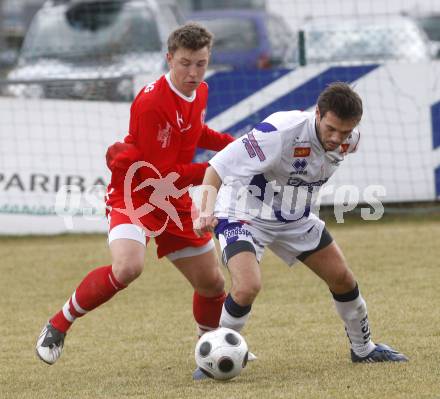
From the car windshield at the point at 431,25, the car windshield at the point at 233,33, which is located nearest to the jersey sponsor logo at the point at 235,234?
the car windshield at the point at 233,33

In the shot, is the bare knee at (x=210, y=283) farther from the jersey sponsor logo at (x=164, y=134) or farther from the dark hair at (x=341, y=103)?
the dark hair at (x=341, y=103)

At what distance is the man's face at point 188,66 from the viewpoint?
5906mm

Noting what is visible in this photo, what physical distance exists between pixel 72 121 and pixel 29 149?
0.48m

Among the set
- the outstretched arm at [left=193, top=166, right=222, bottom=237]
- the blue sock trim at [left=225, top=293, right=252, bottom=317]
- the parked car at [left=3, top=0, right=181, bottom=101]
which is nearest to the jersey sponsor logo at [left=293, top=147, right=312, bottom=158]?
the outstretched arm at [left=193, top=166, right=222, bottom=237]

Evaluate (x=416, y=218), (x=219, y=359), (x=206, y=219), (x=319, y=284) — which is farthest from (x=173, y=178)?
(x=416, y=218)

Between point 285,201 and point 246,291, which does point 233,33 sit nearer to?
point 285,201

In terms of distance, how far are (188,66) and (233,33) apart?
33.7ft

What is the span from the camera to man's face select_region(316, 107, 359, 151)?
530cm

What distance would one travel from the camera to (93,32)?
13.9 metres

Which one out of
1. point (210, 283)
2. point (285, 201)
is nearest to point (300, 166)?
point (285, 201)

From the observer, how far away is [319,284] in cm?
841

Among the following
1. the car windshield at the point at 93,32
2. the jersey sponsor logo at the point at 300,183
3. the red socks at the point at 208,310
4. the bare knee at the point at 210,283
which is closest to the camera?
the jersey sponsor logo at the point at 300,183

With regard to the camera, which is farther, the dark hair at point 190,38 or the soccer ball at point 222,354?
the dark hair at point 190,38

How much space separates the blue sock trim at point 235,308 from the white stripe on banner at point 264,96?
5.64 metres
